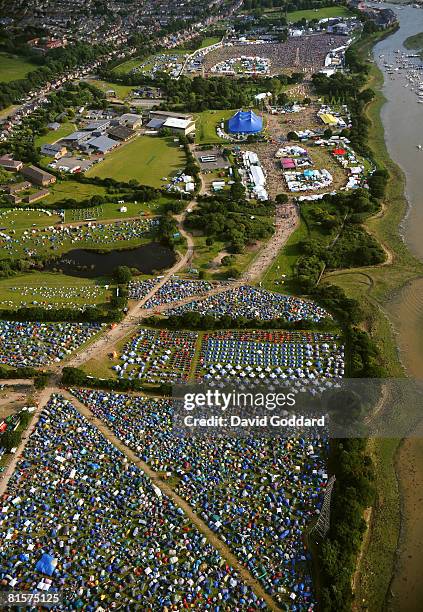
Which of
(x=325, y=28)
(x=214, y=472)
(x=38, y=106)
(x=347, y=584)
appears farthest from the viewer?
(x=325, y=28)

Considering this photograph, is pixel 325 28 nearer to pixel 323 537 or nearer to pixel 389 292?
pixel 389 292

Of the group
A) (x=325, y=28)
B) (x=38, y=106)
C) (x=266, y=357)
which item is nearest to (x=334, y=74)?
(x=325, y=28)

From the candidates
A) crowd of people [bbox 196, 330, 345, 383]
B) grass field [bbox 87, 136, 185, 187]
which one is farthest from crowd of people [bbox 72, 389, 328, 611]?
grass field [bbox 87, 136, 185, 187]

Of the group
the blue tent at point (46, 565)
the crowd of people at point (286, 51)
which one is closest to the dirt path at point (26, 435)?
the blue tent at point (46, 565)

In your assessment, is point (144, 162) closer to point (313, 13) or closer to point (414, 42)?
point (414, 42)

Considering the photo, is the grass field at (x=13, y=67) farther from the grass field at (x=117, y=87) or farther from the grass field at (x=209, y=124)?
the grass field at (x=209, y=124)

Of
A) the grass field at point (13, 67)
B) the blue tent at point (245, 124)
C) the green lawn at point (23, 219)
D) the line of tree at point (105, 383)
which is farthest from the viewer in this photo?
the grass field at point (13, 67)

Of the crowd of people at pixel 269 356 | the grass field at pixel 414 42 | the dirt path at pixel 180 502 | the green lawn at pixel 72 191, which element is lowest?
the dirt path at pixel 180 502
